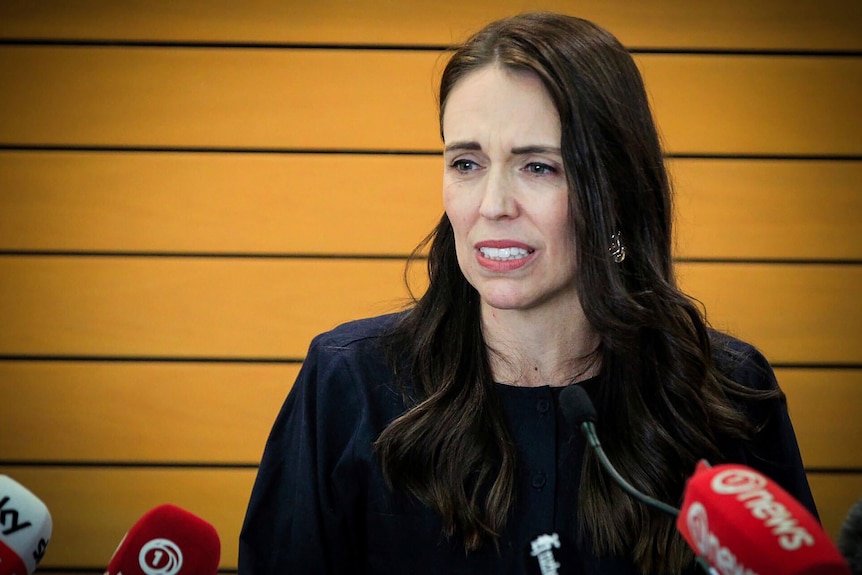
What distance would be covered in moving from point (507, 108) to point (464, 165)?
125 mm

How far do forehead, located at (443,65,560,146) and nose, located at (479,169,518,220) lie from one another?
0.24ft

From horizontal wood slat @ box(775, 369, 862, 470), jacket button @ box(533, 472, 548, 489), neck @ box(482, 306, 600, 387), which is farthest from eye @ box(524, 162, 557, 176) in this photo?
horizontal wood slat @ box(775, 369, 862, 470)

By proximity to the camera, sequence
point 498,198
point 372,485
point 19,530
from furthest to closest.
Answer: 1. point 372,485
2. point 498,198
3. point 19,530

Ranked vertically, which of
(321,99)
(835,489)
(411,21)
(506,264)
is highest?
(411,21)

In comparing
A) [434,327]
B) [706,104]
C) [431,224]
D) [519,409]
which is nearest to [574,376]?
[519,409]

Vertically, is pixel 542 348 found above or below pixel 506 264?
below

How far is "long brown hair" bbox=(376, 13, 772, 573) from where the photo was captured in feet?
5.16

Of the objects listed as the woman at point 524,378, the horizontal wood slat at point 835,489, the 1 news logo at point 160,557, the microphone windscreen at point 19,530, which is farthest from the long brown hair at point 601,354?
the horizontal wood slat at point 835,489

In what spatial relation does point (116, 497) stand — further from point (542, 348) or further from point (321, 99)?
point (542, 348)

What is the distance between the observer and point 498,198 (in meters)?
1.55

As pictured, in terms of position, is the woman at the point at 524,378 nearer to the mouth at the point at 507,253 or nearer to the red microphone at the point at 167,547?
the mouth at the point at 507,253

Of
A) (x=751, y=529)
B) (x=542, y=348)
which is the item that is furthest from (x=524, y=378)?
(x=751, y=529)

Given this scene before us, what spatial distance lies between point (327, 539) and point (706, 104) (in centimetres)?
195

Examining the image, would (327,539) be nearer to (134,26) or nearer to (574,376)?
(574,376)
